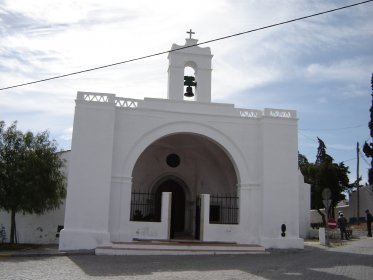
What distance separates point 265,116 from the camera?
52.2 ft

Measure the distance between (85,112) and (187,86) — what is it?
4202mm

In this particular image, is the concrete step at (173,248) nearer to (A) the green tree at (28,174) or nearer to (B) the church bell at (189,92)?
(A) the green tree at (28,174)

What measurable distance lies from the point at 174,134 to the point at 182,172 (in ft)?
12.3

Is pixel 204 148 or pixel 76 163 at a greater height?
pixel 204 148

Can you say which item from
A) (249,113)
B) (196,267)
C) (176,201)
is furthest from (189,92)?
(196,267)

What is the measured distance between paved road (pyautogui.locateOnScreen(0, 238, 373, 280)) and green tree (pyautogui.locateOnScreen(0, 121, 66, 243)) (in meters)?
3.07

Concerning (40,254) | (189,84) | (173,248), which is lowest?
(40,254)

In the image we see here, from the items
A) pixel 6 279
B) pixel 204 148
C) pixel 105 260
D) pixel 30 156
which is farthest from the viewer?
pixel 204 148

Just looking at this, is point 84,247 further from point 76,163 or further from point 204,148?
point 204,148

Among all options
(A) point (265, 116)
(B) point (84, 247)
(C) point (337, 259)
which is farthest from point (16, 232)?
(C) point (337, 259)

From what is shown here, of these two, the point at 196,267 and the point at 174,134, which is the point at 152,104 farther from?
the point at 196,267

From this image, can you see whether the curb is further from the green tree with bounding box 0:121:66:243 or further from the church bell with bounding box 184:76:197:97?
the church bell with bounding box 184:76:197:97

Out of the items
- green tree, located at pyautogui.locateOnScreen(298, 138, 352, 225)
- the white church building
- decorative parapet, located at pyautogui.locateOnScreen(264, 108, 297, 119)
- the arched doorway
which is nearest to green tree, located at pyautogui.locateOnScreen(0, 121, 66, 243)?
the white church building

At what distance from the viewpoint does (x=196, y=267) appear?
36.3 ft
